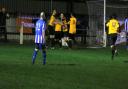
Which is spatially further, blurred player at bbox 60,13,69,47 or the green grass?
blurred player at bbox 60,13,69,47

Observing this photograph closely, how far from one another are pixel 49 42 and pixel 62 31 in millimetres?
1618

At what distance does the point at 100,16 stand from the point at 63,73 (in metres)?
17.9

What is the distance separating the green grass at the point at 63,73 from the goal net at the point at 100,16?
10934mm

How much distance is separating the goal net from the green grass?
10934mm

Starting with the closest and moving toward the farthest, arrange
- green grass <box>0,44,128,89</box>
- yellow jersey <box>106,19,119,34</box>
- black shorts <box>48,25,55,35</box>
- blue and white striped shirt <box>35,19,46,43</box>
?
1. green grass <box>0,44,128,89</box>
2. blue and white striped shirt <box>35,19,46,43</box>
3. yellow jersey <box>106,19,119,34</box>
4. black shorts <box>48,25,55,35</box>

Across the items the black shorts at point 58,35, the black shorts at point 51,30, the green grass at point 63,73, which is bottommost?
the green grass at point 63,73

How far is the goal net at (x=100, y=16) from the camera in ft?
118

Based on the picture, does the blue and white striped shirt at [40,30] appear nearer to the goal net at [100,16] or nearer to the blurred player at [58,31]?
the blurred player at [58,31]

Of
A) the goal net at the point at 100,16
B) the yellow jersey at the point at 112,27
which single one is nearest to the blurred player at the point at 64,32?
the goal net at the point at 100,16

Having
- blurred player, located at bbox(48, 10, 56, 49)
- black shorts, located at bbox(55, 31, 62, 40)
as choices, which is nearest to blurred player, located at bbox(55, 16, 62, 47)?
black shorts, located at bbox(55, 31, 62, 40)

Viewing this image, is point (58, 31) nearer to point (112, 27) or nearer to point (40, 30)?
point (112, 27)

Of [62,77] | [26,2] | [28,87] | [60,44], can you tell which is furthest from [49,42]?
[28,87]

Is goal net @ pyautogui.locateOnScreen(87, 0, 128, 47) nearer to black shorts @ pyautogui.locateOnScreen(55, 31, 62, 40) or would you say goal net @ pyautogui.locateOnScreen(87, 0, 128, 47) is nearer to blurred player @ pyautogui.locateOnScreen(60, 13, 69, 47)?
blurred player @ pyautogui.locateOnScreen(60, 13, 69, 47)

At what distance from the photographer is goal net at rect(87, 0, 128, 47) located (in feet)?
118
